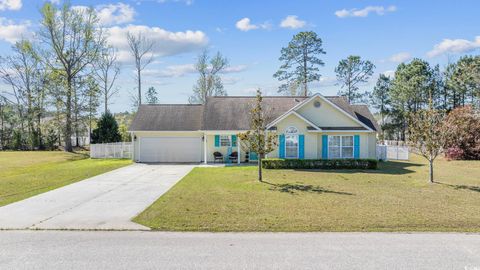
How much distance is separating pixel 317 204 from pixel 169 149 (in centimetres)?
1698

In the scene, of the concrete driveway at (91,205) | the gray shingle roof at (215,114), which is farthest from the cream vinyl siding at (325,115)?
the concrete driveway at (91,205)

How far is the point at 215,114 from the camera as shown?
2661cm

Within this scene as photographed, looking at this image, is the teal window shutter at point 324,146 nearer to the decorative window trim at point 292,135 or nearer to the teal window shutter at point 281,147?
the decorative window trim at point 292,135

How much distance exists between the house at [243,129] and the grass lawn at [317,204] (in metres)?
5.41

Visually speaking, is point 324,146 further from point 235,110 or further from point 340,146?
point 235,110

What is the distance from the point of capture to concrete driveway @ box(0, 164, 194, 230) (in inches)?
370

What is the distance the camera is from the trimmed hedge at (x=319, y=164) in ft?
71.2

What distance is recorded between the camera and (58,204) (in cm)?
1179

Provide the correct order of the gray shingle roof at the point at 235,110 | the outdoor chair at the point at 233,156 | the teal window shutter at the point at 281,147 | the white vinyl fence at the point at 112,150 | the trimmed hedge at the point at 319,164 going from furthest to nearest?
1. the white vinyl fence at the point at 112,150
2. the gray shingle roof at the point at 235,110
3. the outdoor chair at the point at 233,156
4. the teal window shutter at the point at 281,147
5. the trimmed hedge at the point at 319,164

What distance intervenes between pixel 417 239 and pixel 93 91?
37.7 meters

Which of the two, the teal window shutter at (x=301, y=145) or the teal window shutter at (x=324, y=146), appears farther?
the teal window shutter at (x=324, y=146)

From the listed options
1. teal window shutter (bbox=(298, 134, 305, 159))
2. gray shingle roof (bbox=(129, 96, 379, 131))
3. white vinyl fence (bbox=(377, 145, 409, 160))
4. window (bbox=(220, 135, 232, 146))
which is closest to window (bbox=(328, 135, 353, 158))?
teal window shutter (bbox=(298, 134, 305, 159))

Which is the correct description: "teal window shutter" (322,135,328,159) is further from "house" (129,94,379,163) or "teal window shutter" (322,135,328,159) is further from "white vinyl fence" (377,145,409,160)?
"white vinyl fence" (377,145,409,160)

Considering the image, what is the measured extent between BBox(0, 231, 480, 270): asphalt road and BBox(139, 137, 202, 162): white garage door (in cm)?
1801
